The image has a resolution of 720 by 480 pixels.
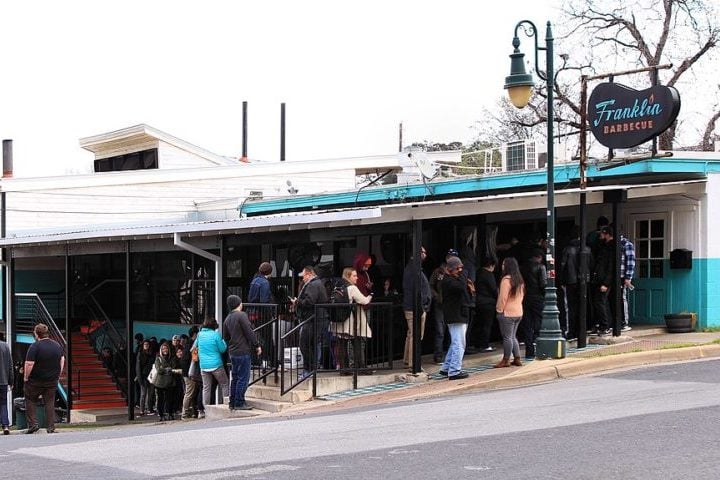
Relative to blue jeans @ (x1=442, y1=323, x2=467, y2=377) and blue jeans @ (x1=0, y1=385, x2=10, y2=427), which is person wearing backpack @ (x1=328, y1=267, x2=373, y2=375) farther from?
blue jeans @ (x1=0, y1=385, x2=10, y2=427)

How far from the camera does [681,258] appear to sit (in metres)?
18.1

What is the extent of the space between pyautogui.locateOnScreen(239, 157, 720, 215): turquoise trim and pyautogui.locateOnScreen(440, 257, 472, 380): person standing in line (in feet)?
13.7

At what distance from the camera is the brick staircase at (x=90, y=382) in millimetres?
24531

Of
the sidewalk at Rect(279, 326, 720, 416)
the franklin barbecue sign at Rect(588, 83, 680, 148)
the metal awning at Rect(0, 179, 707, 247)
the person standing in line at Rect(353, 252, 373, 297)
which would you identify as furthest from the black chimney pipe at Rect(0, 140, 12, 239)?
the franklin barbecue sign at Rect(588, 83, 680, 148)

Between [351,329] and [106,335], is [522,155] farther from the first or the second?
[106,335]

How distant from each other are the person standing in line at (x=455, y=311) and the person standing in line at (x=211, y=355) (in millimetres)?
3640

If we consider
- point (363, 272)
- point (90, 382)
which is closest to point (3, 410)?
point (363, 272)

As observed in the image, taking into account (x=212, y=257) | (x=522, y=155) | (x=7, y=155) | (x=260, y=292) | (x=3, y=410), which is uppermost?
(x=7, y=155)

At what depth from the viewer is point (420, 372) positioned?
15555mm

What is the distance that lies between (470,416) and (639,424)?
6.57 feet

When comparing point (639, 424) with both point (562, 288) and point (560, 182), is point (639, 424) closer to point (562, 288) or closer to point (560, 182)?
point (562, 288)

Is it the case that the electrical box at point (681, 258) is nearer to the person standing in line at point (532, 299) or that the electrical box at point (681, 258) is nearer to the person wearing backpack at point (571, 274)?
the person wearing backpack at point (571, 274)

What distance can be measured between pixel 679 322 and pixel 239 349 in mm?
7790

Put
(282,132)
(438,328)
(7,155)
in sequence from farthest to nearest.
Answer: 1. (282,132)
2. (7,155)
3. (438,328)
